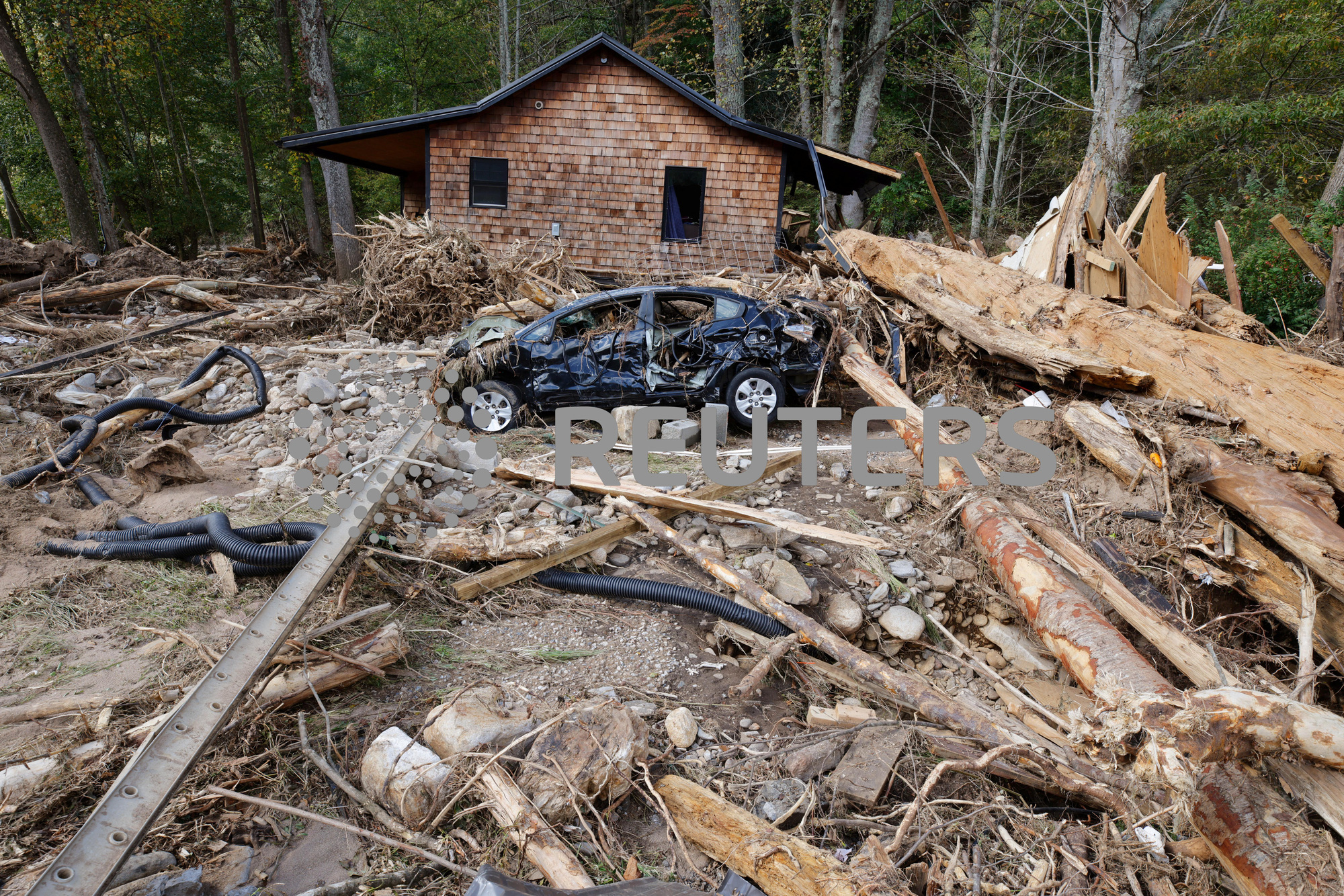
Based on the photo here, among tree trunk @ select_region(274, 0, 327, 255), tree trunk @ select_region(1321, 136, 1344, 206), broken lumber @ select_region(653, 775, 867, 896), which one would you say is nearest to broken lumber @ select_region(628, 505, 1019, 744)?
broken lumber @ select_region(653, 775, 867, 896)

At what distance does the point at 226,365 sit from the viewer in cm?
973

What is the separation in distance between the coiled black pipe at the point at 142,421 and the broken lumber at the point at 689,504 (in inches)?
148

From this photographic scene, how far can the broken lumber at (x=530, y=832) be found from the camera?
9.09 feet

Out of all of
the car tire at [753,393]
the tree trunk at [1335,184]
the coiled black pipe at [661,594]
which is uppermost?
the tree trunk at [1335,184]

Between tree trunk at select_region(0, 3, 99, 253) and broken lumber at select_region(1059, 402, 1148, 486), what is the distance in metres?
18.9

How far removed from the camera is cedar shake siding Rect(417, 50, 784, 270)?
15.1 m

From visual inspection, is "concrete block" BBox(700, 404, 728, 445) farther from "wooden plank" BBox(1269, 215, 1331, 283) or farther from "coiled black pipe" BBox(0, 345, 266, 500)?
"wooden plank" BBox(1269, 215, 1331, 283)

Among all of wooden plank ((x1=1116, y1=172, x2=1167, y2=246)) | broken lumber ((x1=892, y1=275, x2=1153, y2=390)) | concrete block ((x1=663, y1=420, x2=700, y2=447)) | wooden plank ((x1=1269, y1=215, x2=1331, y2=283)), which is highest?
wooden plank ((x1=1116, y1=172, x2=1167, y2=246))

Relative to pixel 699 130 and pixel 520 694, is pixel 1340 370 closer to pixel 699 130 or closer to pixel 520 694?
pixel 520 694

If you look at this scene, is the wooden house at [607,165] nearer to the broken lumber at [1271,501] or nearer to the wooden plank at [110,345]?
the wooden plank at [110,345]

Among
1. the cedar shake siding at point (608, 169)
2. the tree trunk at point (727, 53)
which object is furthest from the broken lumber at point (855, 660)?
the tree trunk at point (727, 53)

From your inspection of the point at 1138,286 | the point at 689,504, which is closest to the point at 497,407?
the point at 689,504

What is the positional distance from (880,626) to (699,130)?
42.9ft

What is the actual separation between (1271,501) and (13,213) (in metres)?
31.2
